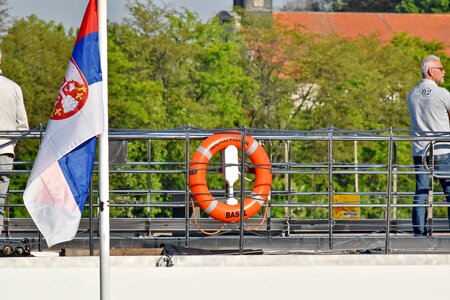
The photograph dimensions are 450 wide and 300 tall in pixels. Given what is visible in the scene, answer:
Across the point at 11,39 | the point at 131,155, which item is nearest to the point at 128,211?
the point at 131,155

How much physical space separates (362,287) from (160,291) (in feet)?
5.62

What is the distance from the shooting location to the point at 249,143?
13.5 m

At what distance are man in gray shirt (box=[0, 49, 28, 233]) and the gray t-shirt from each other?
358 centimetres

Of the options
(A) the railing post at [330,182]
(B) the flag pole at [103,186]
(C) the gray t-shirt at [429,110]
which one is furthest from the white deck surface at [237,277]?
(B) the flag pole at [103,186]

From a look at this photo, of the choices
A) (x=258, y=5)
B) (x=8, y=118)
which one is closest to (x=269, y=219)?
(x=8, y=118)

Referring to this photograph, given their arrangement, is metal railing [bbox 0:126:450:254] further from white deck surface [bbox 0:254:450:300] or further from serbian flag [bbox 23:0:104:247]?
serbian flag [bbox 23:0:104:247]

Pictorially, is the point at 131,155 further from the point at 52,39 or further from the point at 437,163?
the point at 437,163

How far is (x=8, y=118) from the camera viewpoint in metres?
13.1

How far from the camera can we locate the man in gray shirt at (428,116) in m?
13.7

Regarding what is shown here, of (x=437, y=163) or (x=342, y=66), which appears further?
(x=342, y=66)

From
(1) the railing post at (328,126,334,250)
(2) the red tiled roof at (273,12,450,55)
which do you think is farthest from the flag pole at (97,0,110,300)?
(2) the red tiled roof at (273,12,450,55)

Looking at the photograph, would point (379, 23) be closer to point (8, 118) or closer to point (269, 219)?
point (269, 219)

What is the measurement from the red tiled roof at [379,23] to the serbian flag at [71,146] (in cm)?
9617

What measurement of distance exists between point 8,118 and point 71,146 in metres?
4.17
